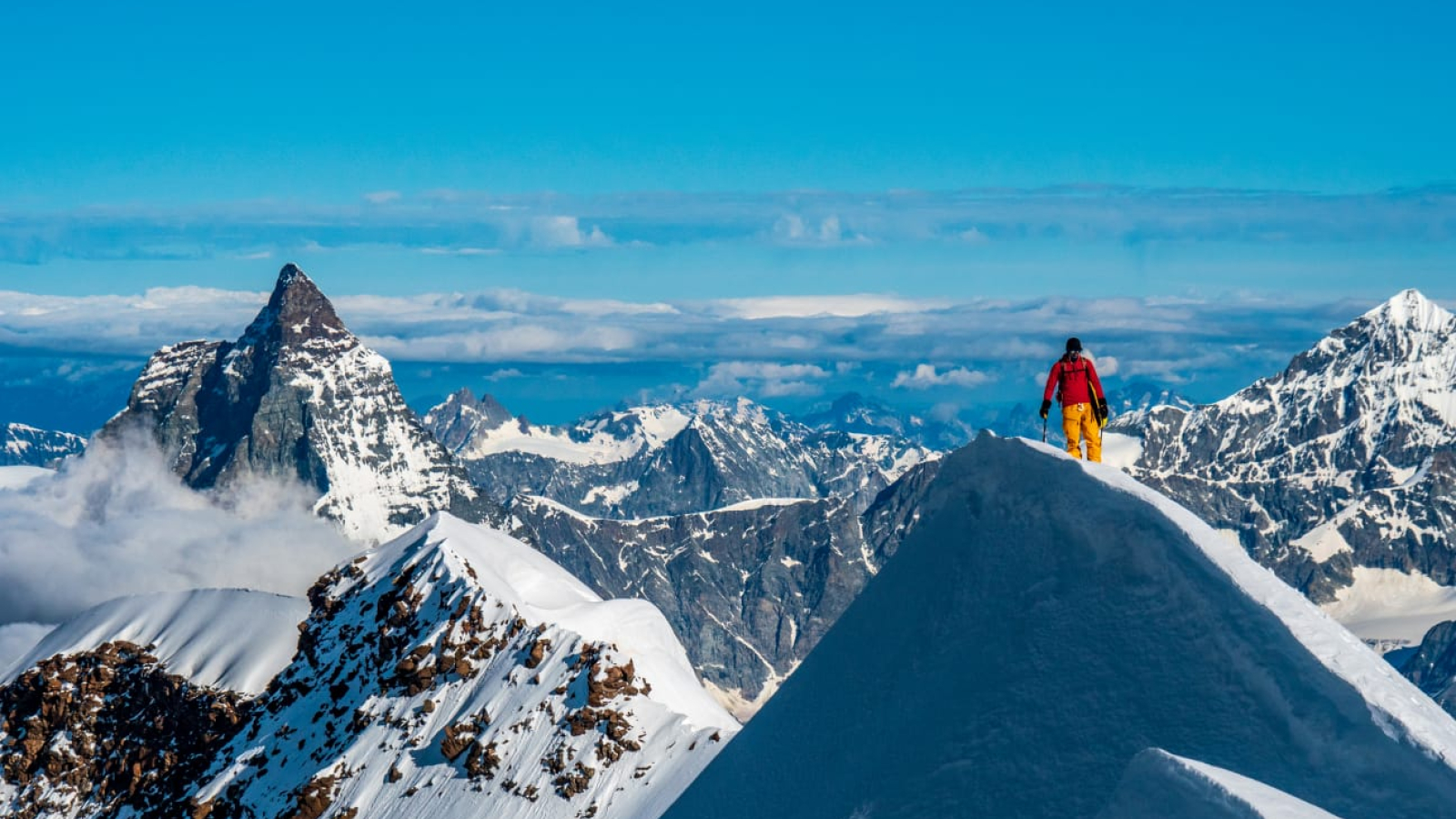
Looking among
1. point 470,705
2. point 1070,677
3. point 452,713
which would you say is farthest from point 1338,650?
point 452,713

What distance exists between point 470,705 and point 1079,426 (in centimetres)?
11742

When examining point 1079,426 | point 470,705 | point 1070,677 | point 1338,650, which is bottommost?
point 470,705

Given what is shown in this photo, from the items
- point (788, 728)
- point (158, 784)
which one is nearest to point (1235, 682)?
point (788, 728)

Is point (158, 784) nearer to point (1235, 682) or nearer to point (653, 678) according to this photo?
point (653, 678)

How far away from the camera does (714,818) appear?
47531mm

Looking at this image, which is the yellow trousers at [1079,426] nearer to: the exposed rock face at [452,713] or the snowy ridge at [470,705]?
the exposed rock face at [452,713]

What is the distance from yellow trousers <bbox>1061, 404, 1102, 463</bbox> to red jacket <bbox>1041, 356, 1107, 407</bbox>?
0.22 metres

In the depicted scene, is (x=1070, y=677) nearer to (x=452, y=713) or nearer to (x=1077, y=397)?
(x=1077, y=397)

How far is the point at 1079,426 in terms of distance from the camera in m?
50.7

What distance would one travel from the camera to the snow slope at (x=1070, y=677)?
→ 32.1 metres

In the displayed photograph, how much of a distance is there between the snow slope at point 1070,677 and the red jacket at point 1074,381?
316 inches

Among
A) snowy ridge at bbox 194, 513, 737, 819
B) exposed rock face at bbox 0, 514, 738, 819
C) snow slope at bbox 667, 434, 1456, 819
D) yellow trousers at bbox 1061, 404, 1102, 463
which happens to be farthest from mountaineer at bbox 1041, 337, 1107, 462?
snowy ridge at bbox 194, 513, 737, 819

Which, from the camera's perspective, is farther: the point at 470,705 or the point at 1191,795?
the point at 470,705

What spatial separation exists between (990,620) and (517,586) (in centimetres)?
14327
